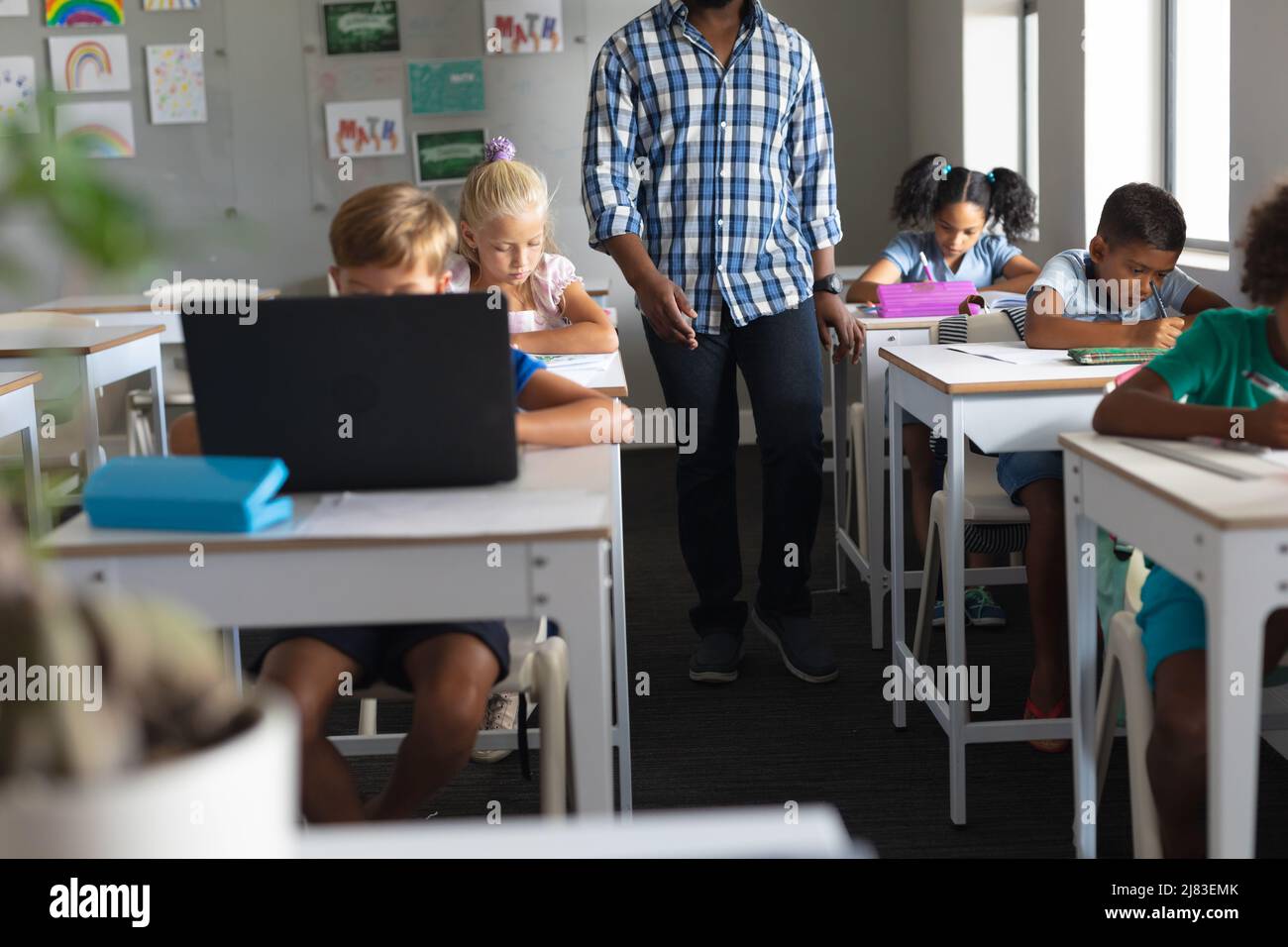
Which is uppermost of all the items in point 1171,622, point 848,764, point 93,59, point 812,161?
point 93,59

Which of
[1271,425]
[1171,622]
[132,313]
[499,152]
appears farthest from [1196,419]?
[132,313]

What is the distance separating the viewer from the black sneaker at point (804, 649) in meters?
2.88

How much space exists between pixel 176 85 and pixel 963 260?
348 cm

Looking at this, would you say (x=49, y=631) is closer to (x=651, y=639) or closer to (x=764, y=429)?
(x=764, y=429)

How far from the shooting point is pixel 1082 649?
1753 millimetres

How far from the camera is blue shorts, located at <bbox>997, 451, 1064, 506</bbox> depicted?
7.85 feet

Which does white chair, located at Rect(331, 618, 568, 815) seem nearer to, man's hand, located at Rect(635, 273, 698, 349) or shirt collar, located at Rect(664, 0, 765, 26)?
man's hand, located at Rect(635, 273, 698, 349)

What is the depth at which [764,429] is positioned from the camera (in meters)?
2.85

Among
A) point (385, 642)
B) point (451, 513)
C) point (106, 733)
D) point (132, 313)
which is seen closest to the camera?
point (106, 733)

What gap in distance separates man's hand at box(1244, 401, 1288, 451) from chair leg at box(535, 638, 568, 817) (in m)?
0.87

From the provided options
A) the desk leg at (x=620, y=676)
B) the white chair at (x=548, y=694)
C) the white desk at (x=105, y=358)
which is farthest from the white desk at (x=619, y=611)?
the white desk at (x=105, y=358)

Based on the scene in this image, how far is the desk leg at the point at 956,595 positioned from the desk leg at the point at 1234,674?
858mm

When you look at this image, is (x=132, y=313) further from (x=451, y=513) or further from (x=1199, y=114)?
(x=451, y=513)
